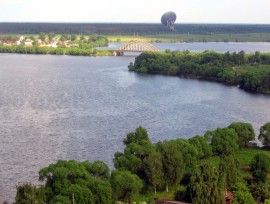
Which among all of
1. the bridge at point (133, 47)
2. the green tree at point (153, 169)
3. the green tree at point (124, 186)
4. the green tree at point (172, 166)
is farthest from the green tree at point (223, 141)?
the bridge at point (133, 47)

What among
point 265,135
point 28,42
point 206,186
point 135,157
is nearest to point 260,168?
point 206,186

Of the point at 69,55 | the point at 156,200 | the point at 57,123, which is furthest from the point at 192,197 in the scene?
the point at 69,55

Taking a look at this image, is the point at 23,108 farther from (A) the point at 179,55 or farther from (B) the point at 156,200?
(A) the point at 179,55

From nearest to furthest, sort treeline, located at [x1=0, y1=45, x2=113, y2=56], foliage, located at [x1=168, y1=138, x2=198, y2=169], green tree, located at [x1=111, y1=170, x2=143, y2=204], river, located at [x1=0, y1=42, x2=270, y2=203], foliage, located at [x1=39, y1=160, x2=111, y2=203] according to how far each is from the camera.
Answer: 1. foliage, located at [x1=39, y1=160, x2=111, y2=203]
2. green tree, located at [x1=111, y1=170, x2=143, y2=204]
3. foliage, located at [x1=168, y1=138, x2=198, y2=169]
4. river, located at [x1=0, y1=42, x2=270, y2=203]
5. treeline, located at [x1=0, y1=45, x2=113, y2=56]

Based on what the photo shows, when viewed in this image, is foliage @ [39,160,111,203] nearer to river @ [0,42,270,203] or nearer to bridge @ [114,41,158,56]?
river @ [0,42,270,203]

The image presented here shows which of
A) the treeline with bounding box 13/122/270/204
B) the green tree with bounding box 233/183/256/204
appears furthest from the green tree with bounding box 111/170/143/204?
the green tree with bounding box 233/183/256/204

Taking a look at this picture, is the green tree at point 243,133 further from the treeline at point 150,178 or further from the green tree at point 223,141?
the treeline at point 150,178
